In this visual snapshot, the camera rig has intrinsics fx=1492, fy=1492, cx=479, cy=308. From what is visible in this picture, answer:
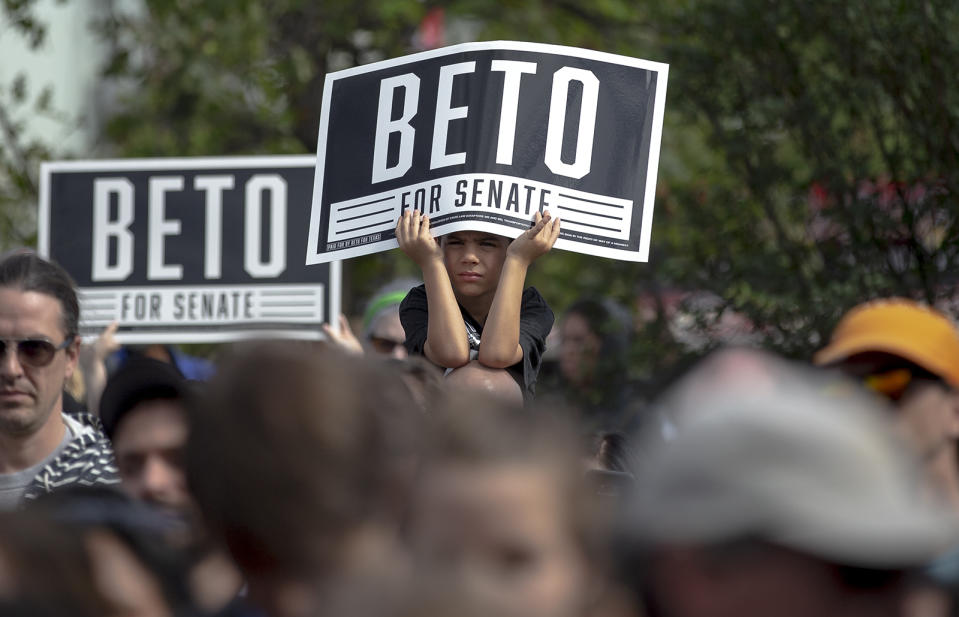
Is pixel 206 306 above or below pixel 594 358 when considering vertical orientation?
above

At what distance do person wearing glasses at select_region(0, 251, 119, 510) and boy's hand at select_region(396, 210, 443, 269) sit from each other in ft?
3.38

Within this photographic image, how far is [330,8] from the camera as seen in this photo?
10.9 metres

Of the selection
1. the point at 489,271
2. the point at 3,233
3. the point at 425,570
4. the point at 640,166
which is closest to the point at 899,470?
the point at 425,570

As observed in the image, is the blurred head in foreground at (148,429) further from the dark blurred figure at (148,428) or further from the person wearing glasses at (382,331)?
the person wearing glasses at (382,331)

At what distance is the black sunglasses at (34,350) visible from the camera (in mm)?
4488

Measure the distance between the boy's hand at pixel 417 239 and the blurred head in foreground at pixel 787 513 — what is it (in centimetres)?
252

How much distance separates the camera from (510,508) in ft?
6.79

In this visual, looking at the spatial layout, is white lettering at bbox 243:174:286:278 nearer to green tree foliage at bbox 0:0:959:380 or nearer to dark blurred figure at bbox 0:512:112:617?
green tree foliage at bbox 0:0:959:380

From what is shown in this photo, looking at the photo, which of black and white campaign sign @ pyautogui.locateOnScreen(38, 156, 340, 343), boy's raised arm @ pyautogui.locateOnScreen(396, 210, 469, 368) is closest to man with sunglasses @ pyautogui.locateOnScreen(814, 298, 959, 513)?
boy's raised arm @ pyautogui.locateOnScreen(396, 210, 469, 368)

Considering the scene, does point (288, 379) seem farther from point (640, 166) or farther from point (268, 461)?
point (640, 166)

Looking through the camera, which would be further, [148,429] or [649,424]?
[649,424]

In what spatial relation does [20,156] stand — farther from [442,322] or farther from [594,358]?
[442,322]

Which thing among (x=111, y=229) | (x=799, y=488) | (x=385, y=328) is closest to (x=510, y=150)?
(x=385, y=328)

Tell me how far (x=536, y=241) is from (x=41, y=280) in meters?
1.56
